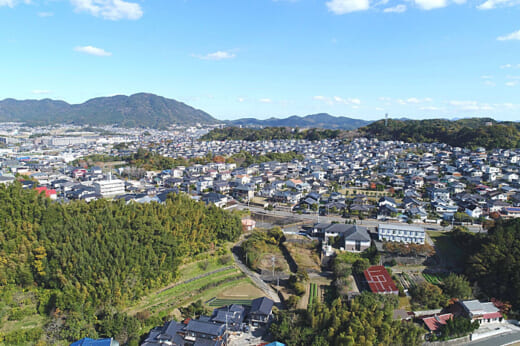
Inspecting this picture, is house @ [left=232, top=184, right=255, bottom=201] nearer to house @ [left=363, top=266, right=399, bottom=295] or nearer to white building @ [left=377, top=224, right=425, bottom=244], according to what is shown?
white building @ [left=377, top=224, right=425, bottom=244]

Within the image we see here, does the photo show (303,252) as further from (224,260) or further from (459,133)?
(459,133)

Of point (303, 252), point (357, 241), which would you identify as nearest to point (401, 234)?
point (357, 241)

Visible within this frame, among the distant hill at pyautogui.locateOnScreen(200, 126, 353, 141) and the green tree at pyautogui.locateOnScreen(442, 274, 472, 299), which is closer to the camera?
the green tree at pyautogui.locateOnScreen(442, 274, 472, 299)

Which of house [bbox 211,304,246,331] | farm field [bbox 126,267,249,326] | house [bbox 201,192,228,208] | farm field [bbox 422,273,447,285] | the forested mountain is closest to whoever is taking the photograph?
house [bbox 211,304,246,331]

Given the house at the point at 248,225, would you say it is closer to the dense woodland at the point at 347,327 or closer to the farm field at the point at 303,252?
the farm field at the point at 303,252

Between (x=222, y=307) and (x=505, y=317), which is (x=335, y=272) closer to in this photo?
(x=222, y=307)

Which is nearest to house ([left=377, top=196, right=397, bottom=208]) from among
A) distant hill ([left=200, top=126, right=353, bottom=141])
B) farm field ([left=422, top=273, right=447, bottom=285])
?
farm field ([left=422, top=273, right=447, bottom=285])
